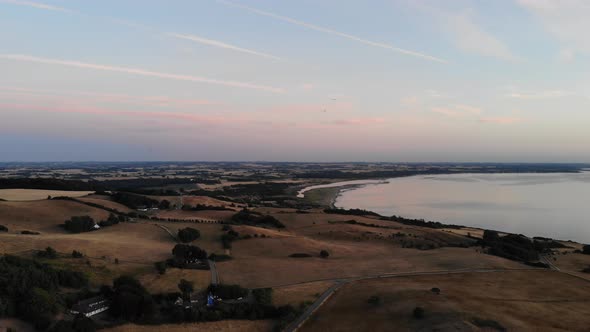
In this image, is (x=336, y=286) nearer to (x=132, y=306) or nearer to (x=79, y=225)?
(x=132, y=306)

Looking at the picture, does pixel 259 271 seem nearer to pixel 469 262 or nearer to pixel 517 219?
pixel 469 262

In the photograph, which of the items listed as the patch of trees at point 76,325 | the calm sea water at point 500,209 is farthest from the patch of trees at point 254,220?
the patch of trees at point 76,325

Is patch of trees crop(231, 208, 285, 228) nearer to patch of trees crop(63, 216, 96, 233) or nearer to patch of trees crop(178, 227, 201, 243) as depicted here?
patch of trees crop(178, 227, 201, 243)

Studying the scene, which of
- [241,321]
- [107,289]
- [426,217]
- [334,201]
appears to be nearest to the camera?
[241,321]

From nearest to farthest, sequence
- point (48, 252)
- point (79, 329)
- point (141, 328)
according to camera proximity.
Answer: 1. point (79, 329)
2. point (141, 328)
3. point (48, 252)

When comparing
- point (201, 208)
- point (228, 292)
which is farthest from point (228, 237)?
point (201, 208)

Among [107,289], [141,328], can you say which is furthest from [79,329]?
[107,289]

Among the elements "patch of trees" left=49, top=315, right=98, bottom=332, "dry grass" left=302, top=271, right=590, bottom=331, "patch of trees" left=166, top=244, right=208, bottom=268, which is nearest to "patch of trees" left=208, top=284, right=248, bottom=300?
"dry grass" left=302, top=271, right=590, bottom=331
